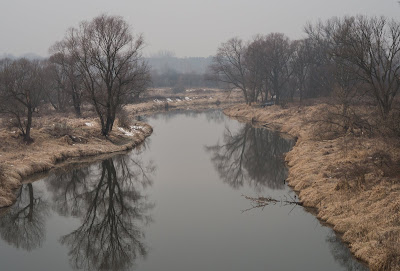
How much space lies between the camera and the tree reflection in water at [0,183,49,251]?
1639cm

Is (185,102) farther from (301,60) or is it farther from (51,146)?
(51,146)

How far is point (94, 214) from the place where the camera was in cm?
1942

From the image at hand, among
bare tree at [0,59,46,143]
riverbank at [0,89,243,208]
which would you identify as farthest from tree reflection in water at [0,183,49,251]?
bare tree at [0,59,46,143]

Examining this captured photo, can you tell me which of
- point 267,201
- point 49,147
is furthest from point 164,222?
point 49,147

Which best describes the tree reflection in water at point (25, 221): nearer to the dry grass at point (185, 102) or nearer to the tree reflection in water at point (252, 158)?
the tree reflection in water at point (252, 158)

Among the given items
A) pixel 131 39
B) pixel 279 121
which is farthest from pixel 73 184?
pixel 279 121

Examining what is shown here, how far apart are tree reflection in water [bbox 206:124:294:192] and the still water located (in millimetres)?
123

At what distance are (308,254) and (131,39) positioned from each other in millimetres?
25105

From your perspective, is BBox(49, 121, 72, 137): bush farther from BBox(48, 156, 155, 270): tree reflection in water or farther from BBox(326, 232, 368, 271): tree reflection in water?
BBox(326, 232, 368, 271): tree reflection in water

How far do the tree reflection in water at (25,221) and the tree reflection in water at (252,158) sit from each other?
10.9 m

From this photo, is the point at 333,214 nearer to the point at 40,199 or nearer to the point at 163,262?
the point at 163,262

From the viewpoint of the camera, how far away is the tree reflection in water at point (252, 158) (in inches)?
962

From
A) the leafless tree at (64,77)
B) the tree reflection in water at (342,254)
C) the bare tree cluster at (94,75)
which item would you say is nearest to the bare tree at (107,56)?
the bare tree cluster at (94,75)

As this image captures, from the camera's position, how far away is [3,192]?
20266 mm
